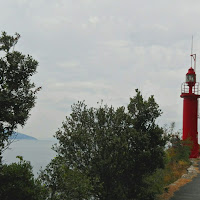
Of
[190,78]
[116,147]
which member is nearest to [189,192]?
[116,147]

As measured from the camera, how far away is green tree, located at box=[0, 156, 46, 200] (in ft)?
40.1

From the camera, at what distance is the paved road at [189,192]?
19578mm

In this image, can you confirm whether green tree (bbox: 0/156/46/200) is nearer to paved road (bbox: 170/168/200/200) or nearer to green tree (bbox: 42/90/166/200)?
green tree (bbox: 42/90/166/200)

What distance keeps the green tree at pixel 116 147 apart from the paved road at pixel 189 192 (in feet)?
9.14

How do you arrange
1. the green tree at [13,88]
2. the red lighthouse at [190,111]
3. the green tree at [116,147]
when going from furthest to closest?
1. the red lighthouse at [190,111]
2. the green tree at [116,147]
3. the green tree at [13,88]

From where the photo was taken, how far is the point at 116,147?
17.2m

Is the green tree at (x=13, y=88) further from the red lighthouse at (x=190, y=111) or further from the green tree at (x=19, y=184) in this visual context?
the red lighthouse at (x=190, y=111)

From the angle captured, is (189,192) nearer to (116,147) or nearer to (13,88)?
(116,147)

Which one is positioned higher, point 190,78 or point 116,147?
point 190,78

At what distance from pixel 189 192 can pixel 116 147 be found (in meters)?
7.75

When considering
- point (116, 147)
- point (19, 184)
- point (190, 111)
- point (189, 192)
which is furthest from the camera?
point (190, 111)

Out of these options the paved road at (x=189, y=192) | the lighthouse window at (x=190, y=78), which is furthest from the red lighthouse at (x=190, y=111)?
the paved road at (x=189, y=192)

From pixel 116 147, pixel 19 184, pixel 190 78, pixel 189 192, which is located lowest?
pixel 19 184

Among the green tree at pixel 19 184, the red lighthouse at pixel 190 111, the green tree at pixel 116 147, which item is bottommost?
the green tree at pixel 19 184
